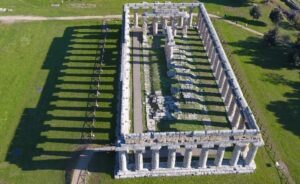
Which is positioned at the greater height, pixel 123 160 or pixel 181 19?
pixel 181 19

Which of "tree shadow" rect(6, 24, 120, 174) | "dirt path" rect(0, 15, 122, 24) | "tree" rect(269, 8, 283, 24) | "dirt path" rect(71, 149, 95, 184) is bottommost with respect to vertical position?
"dirt path" rect(71, 149, 95, 184)

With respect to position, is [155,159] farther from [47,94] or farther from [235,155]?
[47,94]

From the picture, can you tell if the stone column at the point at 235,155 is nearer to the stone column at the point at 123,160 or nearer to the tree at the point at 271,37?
the stone column at the point at 123,160

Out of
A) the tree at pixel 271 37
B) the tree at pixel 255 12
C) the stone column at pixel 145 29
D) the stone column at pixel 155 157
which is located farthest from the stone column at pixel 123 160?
the tree at pixel 255 12

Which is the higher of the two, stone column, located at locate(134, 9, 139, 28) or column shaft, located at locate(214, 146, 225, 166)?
stone column, located at locate(134, 9, 139, 28)

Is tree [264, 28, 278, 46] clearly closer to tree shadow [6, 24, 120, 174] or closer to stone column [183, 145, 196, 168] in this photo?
tree shadow [6, 24, 120, 174]

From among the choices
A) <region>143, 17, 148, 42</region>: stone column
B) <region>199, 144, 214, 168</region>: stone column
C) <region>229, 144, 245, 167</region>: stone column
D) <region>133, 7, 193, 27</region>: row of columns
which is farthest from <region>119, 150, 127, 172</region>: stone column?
<region>133, 7, 193, 27</region>: row of columns

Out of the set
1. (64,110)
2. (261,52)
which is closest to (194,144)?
(64,110)
